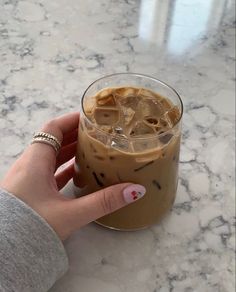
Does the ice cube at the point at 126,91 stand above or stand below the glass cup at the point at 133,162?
above

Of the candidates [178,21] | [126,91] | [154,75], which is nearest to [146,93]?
[126,91]

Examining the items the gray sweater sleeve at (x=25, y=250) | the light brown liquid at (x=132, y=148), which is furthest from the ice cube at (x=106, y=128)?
the gray sweater sleeve at (x=25, y=250)

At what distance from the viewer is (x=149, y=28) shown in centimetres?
85

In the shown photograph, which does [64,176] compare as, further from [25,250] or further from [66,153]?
[25,250]

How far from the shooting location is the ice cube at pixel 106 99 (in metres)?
0.52

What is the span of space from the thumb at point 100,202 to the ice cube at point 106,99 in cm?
9

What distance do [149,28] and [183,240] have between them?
→ 43cm

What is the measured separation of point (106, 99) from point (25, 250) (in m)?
0.18

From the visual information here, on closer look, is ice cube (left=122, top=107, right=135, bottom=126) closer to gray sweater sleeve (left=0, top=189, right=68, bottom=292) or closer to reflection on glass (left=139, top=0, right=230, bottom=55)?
gray sweater sleeve (left=0, top=189, right=68, bottom=292)

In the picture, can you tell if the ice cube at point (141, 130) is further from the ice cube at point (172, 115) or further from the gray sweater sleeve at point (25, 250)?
the gray sweater sleeve at point (25, 250)

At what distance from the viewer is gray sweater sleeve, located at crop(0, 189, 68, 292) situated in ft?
1.40

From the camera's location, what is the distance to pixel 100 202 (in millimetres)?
477

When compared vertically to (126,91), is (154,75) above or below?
below

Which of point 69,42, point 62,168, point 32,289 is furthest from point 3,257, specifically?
point 69,42
